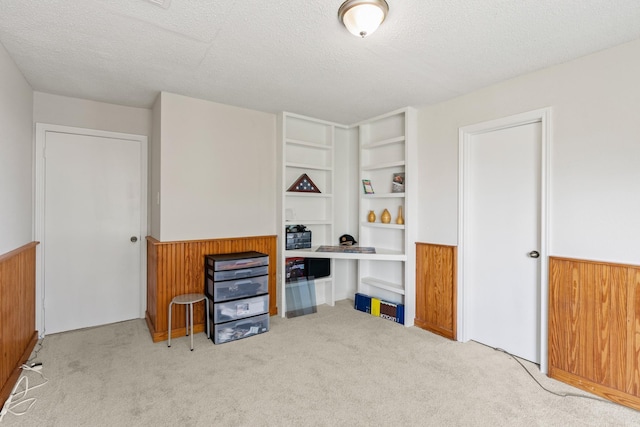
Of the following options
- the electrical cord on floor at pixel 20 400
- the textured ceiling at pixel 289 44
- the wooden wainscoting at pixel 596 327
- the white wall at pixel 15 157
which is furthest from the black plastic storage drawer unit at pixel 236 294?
the wooden wainscoting at pixel 596 327

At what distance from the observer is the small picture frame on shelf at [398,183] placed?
11.9 feet

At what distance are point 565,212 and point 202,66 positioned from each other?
2.98 m

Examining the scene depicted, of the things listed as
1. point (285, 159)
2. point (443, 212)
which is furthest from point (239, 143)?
point (443, 212)

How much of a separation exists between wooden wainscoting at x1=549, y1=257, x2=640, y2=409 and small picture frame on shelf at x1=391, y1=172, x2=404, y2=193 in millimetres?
1602

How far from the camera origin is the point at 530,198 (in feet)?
8.68

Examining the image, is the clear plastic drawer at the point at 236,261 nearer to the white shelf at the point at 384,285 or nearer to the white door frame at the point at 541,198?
the white shelf at the point at 384,285

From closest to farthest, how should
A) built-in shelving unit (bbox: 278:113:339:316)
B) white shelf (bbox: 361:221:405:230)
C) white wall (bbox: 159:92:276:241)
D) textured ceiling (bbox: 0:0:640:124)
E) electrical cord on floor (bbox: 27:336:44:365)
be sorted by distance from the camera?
textured ceiling (bbox: 0:0:640:124) < electrical cord on floor (bbox: 27:336:44:365) < white wall (bbox: 159:92:276:241) < white shelf (bbox: 361:221:405:230) < built-in shelving unit (bbox: 278:113:339:316)

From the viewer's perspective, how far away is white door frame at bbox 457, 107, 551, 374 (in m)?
2.46

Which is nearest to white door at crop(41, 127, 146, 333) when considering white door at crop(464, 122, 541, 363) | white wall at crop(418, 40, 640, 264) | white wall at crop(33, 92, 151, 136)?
white wall at crop(33, 92, 151, 136)

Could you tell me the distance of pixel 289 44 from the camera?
83.0 inches

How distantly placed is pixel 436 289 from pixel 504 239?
33.1 inches

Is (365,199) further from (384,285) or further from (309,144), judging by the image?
(384,285)

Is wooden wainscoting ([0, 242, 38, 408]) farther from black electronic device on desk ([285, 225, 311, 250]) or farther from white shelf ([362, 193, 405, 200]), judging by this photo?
white shelf ([362, 193, 405, 200])

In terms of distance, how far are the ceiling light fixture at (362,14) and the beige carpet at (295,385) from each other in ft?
7.43
